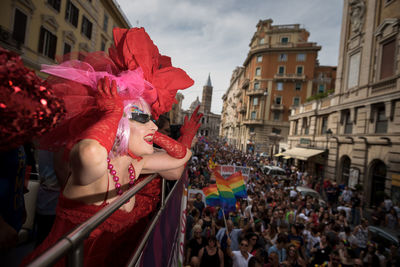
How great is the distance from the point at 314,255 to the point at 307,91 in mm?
34963

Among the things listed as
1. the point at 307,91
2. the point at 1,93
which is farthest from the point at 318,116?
the point at 1,93

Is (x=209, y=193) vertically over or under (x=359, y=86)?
under

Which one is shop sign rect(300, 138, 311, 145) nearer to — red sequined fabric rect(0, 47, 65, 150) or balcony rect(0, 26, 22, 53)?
balcony rect(0, 26, 22, 53)

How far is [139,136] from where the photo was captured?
1528 mm

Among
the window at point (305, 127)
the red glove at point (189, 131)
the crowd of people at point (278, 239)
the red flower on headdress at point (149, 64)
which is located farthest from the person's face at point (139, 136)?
the window at point (305, 127)

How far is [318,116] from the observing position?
18.8 meters

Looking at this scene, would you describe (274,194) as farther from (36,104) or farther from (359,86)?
(36,104)

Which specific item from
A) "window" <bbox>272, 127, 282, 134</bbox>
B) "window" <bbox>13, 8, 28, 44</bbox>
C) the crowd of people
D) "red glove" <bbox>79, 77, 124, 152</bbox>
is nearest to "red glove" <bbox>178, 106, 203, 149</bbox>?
"red glove" <bbox>79, 77, 124, 152</bbox>

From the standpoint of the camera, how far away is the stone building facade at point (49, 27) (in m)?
10.6

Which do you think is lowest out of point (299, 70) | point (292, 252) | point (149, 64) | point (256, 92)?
point (292, 252)

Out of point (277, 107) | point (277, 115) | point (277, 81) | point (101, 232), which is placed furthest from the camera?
point (277, 81)

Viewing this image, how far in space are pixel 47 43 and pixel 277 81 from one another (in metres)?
33.2

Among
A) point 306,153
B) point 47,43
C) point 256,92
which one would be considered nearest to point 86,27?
point 47,43

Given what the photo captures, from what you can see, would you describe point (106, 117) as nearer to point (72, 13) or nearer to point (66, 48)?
point (66, 48)
